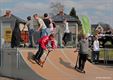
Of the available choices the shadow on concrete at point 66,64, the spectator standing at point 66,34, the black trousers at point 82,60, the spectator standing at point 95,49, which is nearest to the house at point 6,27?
the shadow on concrete at point 66,64

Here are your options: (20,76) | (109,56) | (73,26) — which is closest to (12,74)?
(20,76)

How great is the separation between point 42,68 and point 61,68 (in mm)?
1351

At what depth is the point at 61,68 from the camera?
17672mm

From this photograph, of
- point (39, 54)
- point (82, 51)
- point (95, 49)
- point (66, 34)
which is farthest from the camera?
point (95, 49)

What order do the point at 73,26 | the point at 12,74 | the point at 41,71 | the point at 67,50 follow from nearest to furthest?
the point at 41,71 < the point at 12,74 < the point at 67,50 < the point at 73,26

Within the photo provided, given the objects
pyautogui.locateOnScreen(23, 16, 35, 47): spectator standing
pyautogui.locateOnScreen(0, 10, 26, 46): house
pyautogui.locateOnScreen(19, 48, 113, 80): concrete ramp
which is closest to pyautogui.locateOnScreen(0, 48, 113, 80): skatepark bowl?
pyautogui.locateOnScreen(19, 48, 113, 80): concrete ramp

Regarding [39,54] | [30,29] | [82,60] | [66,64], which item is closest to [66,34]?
[30,29]

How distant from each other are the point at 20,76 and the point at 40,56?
1.14 meters

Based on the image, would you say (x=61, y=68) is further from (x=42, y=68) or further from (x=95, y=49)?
(x=95, y=49)

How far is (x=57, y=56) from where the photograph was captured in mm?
18734

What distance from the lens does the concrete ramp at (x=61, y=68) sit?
1625 cm

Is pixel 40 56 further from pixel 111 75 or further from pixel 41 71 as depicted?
pixel 111 75

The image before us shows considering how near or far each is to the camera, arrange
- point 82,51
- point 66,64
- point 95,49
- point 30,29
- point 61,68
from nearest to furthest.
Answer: point 82,51, point 61,68, point 66,64, point 30,29, point 95,49

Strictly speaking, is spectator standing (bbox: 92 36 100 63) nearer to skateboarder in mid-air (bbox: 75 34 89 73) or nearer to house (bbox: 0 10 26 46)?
skateboarder in mid-air (bbox: 75 34 89 73)
